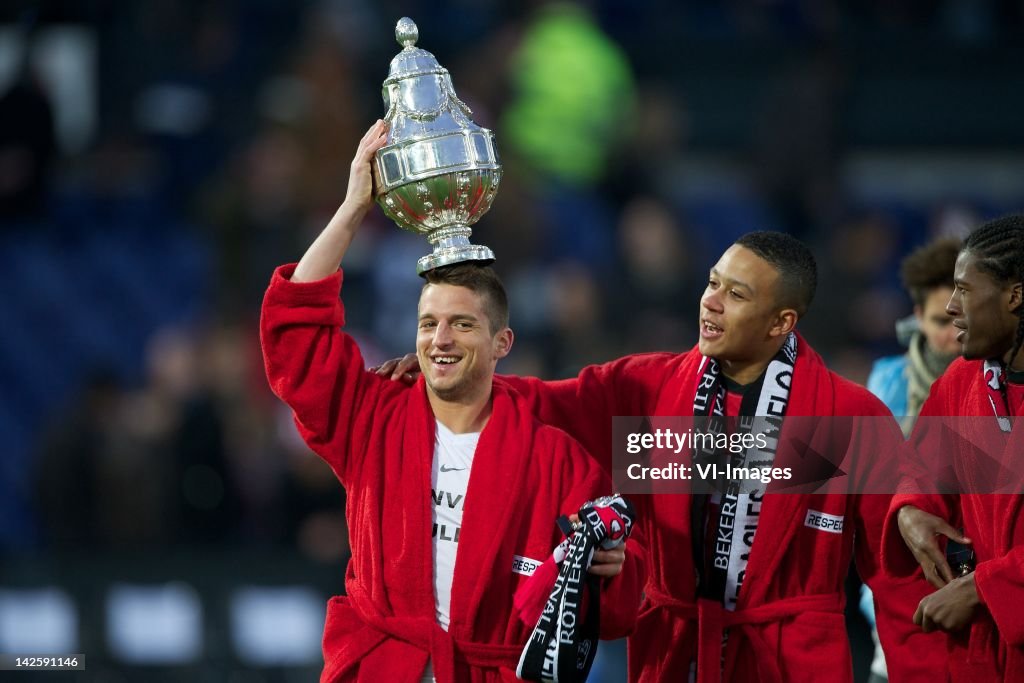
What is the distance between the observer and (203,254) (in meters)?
9.64

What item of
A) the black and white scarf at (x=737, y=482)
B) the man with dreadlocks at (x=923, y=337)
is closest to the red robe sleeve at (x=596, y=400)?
the black and white scarf at (x=737, y=482)

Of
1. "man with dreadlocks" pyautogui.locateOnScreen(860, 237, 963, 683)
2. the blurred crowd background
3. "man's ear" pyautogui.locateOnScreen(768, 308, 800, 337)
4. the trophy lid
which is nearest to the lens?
the trophy lid

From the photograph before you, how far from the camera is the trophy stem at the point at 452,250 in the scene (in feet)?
13.6

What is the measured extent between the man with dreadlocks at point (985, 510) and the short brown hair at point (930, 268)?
84cm

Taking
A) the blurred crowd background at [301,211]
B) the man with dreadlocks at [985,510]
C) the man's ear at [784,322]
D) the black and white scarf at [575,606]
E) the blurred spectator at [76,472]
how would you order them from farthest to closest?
the blurred spectator at [76,472]
the blurred crowd background at [301,211]
the man's ear at [784,322]
the man with dreadlocks at [985,510]
the black and white scarf at [575,606]

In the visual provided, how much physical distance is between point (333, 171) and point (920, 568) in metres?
5.82

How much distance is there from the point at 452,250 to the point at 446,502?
2.21ft

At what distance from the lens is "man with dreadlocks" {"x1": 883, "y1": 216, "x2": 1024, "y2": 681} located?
3.98 m

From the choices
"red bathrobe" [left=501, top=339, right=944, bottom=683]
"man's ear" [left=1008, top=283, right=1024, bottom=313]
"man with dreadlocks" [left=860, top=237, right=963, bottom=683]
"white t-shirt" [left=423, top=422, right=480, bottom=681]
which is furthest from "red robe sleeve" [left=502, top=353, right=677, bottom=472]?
"man's ear" [left=1008, top=283, right=1024, bottom=313]

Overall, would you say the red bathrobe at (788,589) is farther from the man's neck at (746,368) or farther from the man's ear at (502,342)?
the man's ear at (502,342)

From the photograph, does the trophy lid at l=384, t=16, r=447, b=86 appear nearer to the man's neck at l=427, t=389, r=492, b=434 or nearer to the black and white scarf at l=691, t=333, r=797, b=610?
the man's neck at l=427, t=389, r=492, b=434

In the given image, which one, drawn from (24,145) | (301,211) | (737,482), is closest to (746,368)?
(737,482)

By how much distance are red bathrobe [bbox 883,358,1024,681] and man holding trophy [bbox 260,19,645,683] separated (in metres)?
0.85

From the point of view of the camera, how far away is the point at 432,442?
4.22 m
